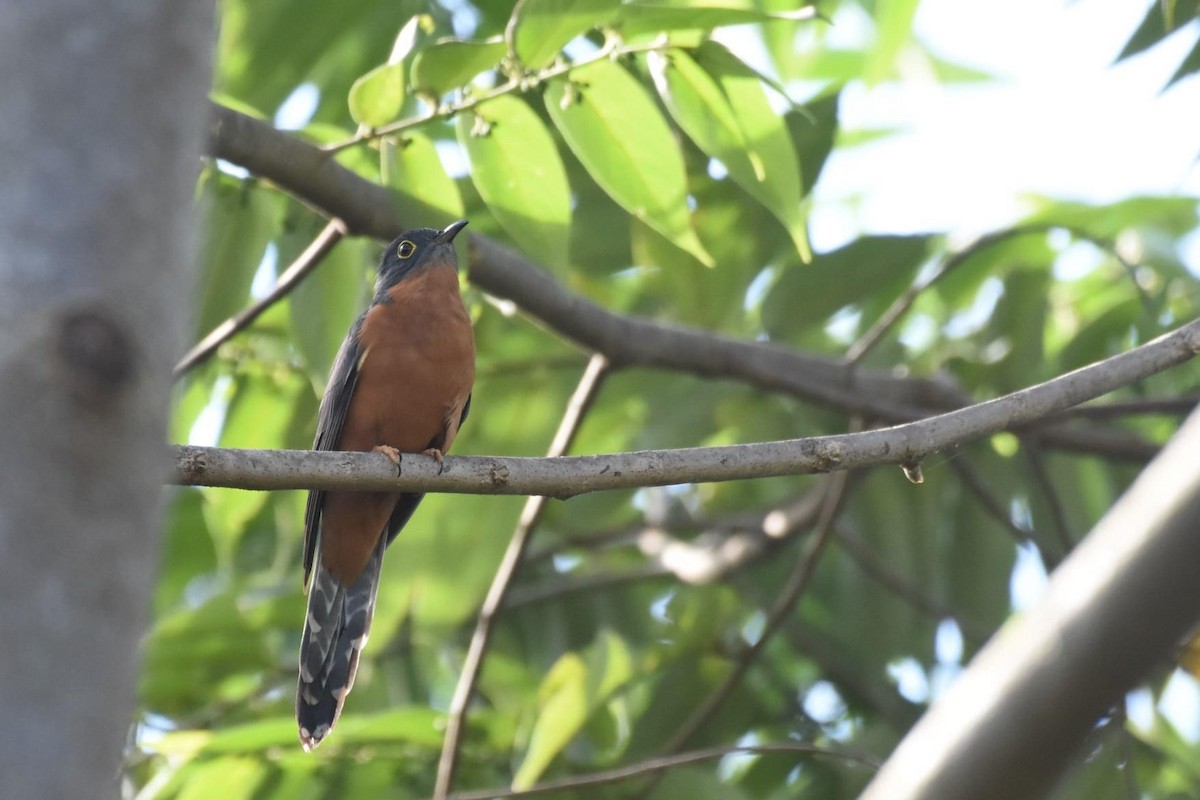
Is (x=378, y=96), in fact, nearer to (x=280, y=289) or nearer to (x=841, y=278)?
(x=280, y=289)

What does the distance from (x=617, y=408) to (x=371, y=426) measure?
62.0 inches

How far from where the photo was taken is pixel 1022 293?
7363mm

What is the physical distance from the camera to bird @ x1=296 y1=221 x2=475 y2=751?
6137 millimetres

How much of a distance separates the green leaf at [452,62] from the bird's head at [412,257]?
1.74m

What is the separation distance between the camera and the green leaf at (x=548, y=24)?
14.5 ft

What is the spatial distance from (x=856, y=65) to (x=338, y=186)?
489 cm

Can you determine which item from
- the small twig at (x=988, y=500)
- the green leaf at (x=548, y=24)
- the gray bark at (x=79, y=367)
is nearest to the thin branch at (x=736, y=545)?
the small twig at (x=988, y=500)

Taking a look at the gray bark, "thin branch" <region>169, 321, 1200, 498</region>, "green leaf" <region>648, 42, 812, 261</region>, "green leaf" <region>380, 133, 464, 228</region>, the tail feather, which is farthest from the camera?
the tail feather

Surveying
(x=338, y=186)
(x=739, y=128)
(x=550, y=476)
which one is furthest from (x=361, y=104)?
(x=550, y=476)

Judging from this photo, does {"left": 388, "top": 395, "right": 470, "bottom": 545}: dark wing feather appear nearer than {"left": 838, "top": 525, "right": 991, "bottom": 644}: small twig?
Yes

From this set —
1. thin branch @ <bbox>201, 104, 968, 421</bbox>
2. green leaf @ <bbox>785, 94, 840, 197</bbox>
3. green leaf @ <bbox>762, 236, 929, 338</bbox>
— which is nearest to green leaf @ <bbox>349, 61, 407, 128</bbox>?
thin branch @ <bbox>201, 104, 968, 421</bbox>

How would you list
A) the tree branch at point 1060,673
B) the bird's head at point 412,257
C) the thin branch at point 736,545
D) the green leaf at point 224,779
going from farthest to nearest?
1. the thin branch at point 736,545
2. the bird's head at point 412,257
3. the green leaf at point 224,779
4. the tree branch at point 1060,673

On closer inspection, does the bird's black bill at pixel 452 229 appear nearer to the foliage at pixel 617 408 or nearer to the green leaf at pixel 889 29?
the foliage at pixel 617 408

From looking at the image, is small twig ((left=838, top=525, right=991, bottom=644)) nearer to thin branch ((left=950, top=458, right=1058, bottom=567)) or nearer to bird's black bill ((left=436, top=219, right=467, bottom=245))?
thin branch ((left=950, top=458, right=1058, bottom=567))
